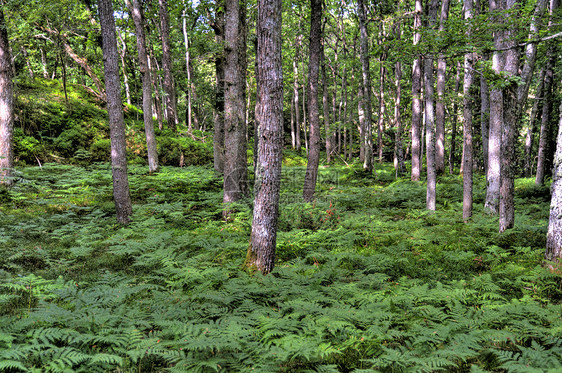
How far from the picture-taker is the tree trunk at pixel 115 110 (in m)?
7.61

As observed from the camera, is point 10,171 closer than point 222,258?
No

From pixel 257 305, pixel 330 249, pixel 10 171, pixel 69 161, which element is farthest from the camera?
pixel 69 161

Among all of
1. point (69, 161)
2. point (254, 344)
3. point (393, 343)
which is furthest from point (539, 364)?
point (69, 161)

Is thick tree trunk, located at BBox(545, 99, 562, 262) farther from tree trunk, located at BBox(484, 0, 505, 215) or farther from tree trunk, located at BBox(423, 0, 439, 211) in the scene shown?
tree trunk, located at BBox(423, 0, 439, 211)

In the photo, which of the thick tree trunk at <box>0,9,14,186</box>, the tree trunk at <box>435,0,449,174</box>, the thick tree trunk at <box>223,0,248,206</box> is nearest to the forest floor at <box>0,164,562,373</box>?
the thick tree trunk at <box>223,0,248,206</box>

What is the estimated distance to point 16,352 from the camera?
262 cm

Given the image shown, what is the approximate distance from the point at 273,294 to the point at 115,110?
6.51 m

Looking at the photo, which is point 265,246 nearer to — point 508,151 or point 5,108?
point 508,151

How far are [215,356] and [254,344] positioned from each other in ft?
1.26

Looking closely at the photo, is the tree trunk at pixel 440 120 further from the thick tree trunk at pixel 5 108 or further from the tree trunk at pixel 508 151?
the thick tree trunk at pixel 5 108

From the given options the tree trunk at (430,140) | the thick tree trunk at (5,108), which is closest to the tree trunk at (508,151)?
the tree trunk at (430,140)

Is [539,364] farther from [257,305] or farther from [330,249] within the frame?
[330,249]

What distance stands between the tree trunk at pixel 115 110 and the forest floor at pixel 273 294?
68cm

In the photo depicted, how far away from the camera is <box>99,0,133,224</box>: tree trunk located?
7609 mm
